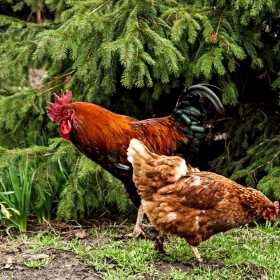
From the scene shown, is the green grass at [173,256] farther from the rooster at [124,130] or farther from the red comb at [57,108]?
the red comb at [57,108]

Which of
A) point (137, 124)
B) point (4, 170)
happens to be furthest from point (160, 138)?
point (4, 170)

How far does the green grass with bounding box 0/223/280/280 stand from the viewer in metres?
4.64

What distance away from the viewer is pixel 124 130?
5332mm

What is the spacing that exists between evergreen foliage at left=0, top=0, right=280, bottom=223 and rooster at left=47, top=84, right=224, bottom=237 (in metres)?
0.45

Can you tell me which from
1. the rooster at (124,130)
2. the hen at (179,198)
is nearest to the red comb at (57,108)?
the rooster at (124,130)

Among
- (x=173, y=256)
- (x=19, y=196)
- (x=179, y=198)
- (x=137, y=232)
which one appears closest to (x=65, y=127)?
(x=19, y=196)

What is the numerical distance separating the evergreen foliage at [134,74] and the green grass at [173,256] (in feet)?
1.79

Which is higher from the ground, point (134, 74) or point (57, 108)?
point (134, 74)

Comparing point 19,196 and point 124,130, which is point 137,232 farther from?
point 19,196

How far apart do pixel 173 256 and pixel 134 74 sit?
2.06 m

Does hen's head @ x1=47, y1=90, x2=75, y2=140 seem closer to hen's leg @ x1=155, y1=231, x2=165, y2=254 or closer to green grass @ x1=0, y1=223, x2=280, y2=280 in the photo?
green grass @ x1=0, y1=223, x2=280, y2=280

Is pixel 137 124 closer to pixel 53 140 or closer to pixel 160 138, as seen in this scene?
pixel 160 138

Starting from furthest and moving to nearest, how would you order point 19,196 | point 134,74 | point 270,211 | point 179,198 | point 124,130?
point 19,196, point 134,74, point 124,130, point 270,211, point 179,198

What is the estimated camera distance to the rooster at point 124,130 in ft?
16.9
